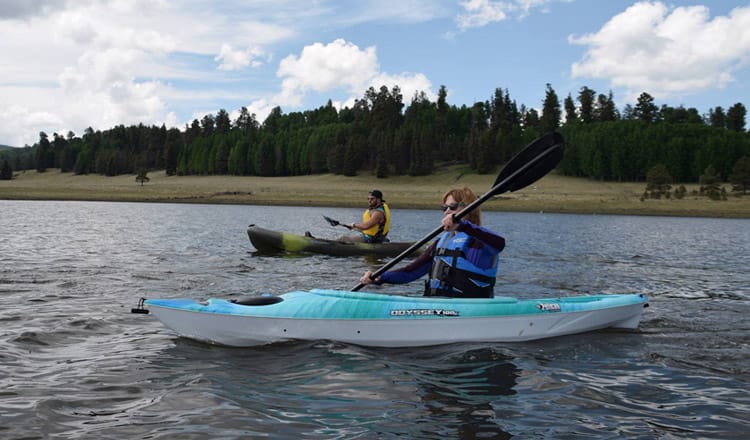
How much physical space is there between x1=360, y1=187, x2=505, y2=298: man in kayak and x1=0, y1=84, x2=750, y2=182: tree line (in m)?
85.9

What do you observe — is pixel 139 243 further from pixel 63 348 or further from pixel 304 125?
pixel 304 125

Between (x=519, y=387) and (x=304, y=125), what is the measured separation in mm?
142967

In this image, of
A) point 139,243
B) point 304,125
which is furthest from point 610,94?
point 139,243

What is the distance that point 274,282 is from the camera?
13.4 meters

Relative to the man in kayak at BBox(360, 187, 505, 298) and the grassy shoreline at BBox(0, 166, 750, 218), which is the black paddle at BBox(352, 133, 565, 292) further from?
the grassy shoreline at BBox(0, 166, 750, 218)

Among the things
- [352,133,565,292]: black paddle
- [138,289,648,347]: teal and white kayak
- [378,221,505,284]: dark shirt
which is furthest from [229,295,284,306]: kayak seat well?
[352,133,565,292]: black paddle

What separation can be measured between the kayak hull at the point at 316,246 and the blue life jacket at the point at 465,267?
958 centimetres

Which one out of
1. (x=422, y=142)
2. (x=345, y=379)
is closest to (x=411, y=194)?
(x=422, y=142)

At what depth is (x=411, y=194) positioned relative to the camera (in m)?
75.0

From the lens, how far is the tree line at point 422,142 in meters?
89.8

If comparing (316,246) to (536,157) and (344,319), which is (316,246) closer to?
(536,157)

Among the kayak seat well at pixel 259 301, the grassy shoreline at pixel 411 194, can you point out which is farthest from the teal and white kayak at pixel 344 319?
the grassy shoreline at pixel 411 194

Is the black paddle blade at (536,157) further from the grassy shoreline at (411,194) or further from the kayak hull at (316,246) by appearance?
the grassy shoreline at (411,194)

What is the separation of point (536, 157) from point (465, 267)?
7.19 ft
